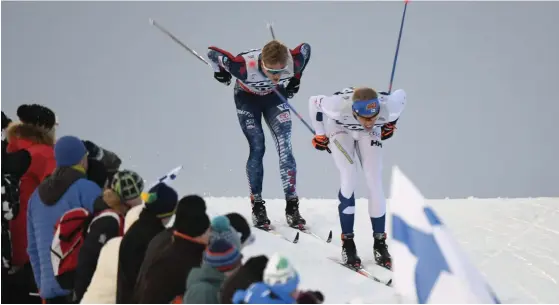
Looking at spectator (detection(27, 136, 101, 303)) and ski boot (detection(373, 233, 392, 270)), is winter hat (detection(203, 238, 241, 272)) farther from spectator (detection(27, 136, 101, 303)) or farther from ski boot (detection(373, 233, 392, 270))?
ski boot (detection(373, 233, 392, 270))

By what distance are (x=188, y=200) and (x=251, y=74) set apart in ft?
9.42

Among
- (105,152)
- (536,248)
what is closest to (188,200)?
(105,152)

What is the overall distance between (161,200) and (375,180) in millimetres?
2295

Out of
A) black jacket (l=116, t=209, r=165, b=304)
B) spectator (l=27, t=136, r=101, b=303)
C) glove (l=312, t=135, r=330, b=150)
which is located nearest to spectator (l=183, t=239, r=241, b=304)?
black jacket (l=116, t=209, r=165, b=304)

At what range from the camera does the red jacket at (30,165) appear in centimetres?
419

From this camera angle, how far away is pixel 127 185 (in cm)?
345

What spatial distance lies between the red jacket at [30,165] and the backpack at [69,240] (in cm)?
62

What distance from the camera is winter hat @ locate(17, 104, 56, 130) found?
14.0 feet

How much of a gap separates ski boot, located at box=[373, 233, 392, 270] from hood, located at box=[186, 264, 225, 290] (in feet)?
8.54

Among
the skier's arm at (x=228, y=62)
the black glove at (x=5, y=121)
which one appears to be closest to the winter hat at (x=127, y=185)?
the black glove at (x=5, y=121)

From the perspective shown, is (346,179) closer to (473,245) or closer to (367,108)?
(367,108)

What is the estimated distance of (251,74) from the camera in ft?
18.6

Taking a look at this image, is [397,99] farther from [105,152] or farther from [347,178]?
→ [105,152]

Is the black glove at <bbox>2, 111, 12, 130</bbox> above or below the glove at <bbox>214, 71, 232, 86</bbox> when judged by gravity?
below
